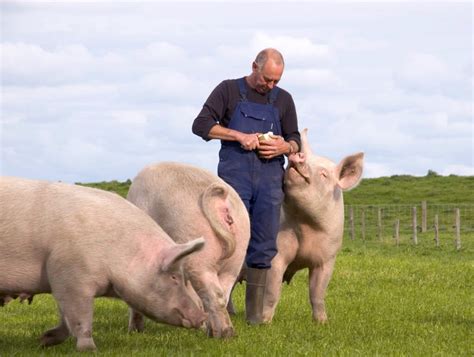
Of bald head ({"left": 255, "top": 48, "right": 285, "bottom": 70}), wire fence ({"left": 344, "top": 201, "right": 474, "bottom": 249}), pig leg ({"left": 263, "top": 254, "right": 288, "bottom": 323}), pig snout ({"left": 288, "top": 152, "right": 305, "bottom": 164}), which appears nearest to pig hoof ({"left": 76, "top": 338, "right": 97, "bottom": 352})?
pig leg ({"left": 263, "top": 254, "right": 288, "bottom": 323})

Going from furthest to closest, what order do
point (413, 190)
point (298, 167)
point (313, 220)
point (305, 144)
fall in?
point (413, 190), point (305, 144), point (313, 220), point (298, 167)

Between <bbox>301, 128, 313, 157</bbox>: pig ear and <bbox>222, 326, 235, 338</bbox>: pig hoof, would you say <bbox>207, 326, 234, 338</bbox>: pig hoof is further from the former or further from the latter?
<bbox>301, 128, 313, 157</bbox>: pig ear

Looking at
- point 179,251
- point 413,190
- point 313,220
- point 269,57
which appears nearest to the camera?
point 179,251

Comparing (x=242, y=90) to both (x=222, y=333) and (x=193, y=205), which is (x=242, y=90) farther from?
(x=222, y=333)

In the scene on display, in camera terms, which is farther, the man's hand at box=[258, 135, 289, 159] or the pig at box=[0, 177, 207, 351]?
the man's hand at box=[258, 135, 289, 159]

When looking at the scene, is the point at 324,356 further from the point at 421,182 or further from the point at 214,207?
the point at 421,182

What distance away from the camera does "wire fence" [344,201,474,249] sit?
35.5m

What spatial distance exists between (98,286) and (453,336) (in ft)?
11.6

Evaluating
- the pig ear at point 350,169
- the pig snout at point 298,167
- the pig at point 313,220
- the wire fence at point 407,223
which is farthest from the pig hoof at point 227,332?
the wire fence at point 407,223

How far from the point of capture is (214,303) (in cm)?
824

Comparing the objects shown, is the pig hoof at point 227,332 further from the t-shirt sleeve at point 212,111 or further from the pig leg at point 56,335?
the t-shirt sleeve at point 212,111

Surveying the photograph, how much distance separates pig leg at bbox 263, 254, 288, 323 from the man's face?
5.65ft

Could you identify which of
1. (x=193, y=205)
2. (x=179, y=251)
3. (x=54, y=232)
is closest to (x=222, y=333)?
(x=193, y=205)

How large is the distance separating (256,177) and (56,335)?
2683 mm
